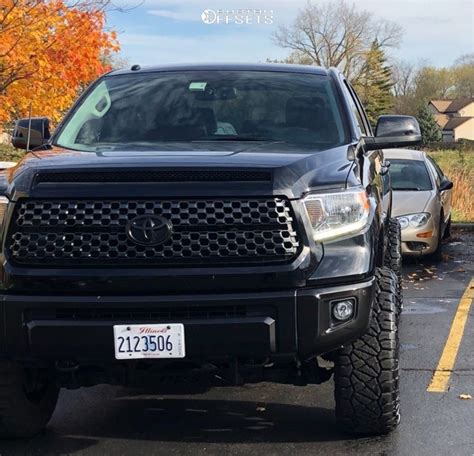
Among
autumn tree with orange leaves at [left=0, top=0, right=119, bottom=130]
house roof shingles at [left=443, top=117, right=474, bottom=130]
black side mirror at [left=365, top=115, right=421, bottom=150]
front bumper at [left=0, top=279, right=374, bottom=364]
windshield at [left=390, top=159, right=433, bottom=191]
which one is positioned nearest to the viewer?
front bumper at [left=0, top=279, right=374, bottom=364]

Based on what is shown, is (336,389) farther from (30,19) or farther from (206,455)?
(30,19)

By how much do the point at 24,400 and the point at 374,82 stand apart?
68.1 meters

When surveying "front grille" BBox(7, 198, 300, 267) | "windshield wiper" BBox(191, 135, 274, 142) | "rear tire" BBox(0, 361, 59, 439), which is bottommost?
"rear tire" BBox(0, 361, 59, 439)

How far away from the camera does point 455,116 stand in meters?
113

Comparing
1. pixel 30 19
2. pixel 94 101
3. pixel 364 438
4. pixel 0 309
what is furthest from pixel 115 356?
pixel 30 19

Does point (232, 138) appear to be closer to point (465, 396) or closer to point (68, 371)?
point (68, 371)

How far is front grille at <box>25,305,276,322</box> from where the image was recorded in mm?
3408

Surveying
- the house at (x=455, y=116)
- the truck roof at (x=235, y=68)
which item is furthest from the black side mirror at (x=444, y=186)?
the house at (x=455, y=116)

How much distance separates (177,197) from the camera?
11.3 ft

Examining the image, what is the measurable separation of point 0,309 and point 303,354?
4.32ft

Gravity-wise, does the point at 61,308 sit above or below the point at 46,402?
above

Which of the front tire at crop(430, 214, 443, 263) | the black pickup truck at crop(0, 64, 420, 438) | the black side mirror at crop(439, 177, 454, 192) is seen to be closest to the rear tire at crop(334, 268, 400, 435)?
the black pickup truck at crop(0, 64, 420, 438)

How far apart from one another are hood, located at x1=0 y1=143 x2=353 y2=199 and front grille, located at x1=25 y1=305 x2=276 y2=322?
0.49 m

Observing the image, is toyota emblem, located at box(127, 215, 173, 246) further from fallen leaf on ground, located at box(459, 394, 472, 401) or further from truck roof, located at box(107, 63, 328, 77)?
fallen leaf on ground, located at box(459, 394, 472, 401)
